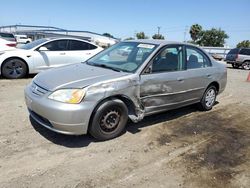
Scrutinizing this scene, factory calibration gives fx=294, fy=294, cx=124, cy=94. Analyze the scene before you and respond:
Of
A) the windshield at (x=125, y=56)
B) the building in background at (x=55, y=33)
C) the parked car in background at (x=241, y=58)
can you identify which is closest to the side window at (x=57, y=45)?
the windshield at (x=125, y=56)

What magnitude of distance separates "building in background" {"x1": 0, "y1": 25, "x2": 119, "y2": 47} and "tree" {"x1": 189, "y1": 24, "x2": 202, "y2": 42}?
21829 mm

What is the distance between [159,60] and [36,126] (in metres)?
2.47

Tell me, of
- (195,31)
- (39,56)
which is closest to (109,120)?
(39,56)

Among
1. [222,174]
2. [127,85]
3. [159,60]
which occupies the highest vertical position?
[159,60]

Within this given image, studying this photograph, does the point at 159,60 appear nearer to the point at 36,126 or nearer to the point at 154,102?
the point at 154,102

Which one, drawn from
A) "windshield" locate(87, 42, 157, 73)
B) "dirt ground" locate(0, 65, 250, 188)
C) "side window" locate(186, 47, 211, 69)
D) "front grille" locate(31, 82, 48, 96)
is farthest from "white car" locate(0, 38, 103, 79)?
"side window" locate(186, 47, 211, 69)

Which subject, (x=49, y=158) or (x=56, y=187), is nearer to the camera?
(x=56, y=187)

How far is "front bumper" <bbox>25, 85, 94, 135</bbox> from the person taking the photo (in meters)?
4.11

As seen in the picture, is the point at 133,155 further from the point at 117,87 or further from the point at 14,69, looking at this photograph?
the point at 14,69

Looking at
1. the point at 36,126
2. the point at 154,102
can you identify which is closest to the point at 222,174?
the point at 154,102

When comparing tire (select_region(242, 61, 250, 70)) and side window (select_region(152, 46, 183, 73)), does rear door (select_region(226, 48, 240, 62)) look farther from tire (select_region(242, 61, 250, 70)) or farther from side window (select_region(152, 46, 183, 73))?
side window (select_region(152, 46, 183, 73))

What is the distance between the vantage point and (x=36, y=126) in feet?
16.7

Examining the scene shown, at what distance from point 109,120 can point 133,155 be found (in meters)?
0.70

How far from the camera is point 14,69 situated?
9484 millimetres
